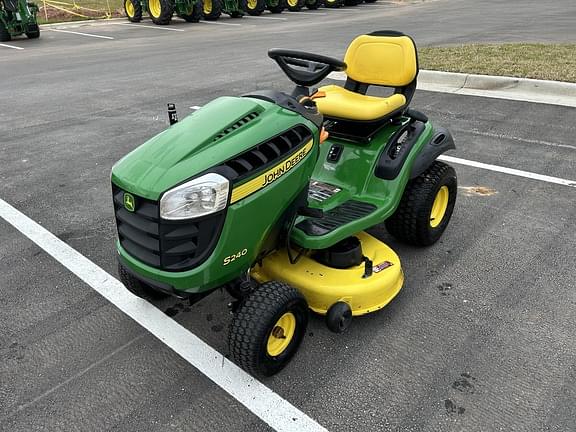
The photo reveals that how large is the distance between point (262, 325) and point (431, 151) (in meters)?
1.71

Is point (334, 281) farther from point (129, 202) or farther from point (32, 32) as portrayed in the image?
point (32, 32)

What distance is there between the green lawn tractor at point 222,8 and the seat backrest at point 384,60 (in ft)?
49.5

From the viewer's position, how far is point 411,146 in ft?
10.1

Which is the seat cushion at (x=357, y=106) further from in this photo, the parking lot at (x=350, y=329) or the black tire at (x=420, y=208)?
the parking lot at (x=350, y=329)

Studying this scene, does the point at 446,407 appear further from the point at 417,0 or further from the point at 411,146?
the point at 417,0

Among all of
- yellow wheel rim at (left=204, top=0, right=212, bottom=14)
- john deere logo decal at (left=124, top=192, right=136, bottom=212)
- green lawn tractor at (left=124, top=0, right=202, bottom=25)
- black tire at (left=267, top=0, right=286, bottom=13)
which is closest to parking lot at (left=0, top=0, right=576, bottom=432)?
john deere logo decal at (left=124, top=192, right=136, bottom=212)

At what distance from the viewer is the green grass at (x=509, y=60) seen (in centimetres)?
719

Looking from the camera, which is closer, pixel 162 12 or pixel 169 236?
pixel 169 236

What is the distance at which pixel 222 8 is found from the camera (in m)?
17.6

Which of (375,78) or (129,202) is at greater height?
(375,78)

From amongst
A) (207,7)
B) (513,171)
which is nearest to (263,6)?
(207,7)

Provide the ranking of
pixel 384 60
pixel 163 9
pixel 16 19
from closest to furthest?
pixel 384 60 < pixel 16 19 < pixel 163 9

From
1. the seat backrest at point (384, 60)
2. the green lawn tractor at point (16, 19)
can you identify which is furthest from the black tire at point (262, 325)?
the green lawn tractor at point (16, 19)

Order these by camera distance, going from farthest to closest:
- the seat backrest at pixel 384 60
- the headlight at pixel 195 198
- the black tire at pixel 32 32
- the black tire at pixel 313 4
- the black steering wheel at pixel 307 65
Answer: the black tire at pixel 313 4
the black tire at pixel 32 32
the seat backrest at pixel 384 60
the black steering wheel at pixel 307 65
the headlight at pixel 195 198
